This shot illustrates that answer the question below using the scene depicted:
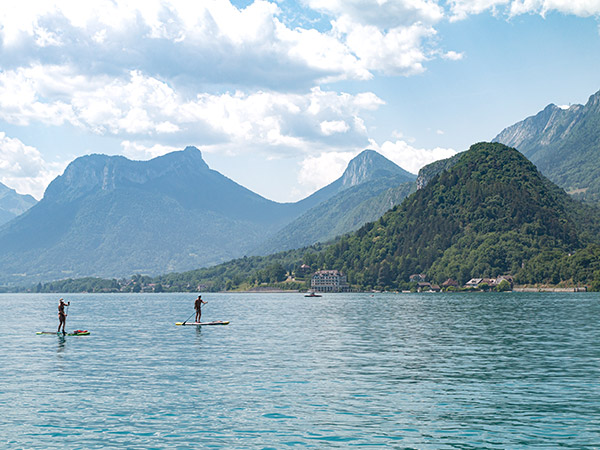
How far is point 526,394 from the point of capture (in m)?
46.0

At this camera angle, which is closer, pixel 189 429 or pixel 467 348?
pixel 189 429

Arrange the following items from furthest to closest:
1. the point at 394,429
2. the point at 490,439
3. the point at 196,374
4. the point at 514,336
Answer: the point at 514,336, the point at 196,374, the point at 394,429, the point at 490,439

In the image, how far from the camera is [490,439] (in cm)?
3397

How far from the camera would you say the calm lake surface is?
35.1m

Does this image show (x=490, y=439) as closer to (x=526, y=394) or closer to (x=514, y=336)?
(x=526, y=394)

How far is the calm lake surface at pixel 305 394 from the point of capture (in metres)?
35.1

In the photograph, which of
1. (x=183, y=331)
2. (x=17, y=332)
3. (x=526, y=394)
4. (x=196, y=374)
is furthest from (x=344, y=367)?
(x=17, y=332)

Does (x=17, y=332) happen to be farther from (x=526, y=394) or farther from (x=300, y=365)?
(x=526, y=394)

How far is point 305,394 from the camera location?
4684cm

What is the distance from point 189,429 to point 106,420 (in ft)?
18.2

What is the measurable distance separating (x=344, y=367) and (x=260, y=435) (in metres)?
25.9

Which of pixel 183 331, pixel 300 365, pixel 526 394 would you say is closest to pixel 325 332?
pixel 183 331

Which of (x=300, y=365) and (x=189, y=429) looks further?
(x=300, y=365)

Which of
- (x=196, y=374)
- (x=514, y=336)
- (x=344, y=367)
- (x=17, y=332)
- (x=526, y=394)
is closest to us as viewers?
(x=526, y=394)
